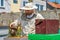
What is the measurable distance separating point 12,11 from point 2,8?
0.16 m

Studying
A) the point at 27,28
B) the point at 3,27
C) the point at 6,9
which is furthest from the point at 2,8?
the point at 27,28

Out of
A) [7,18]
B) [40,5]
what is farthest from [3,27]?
[40,5]

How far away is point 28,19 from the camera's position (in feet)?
6.93

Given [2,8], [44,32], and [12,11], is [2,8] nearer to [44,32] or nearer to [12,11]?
[12,11]

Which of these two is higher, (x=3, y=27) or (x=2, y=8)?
(x=2, y=8)

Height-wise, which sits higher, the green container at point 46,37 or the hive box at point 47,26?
the hive box at point 47,26

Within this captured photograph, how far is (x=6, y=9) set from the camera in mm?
2688

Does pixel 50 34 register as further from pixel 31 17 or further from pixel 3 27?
pixel 3 27

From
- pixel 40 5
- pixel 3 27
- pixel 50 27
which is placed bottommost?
pixel 3 27

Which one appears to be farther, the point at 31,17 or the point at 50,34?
the point at 31,17

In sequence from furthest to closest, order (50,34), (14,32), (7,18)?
(7,18), (14,32), (50,34)

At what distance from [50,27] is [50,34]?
5 centimetres

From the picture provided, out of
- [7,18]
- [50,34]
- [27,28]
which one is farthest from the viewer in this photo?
[7,18]

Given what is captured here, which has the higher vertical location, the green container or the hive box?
the hive box
